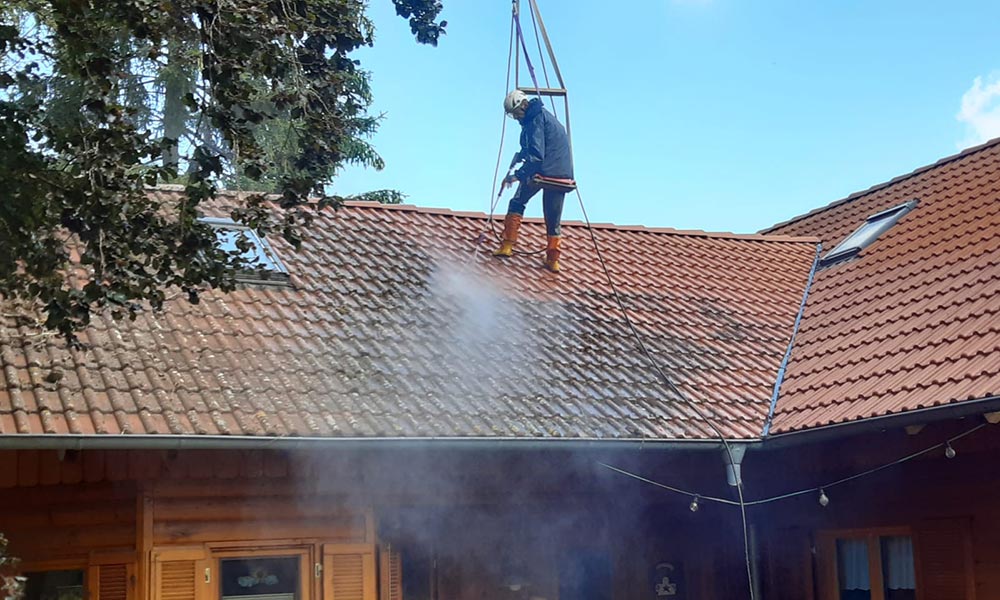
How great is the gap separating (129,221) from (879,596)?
668cm

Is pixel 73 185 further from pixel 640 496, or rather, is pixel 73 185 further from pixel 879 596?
pixel 879 596

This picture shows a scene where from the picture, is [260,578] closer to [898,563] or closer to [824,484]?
[824,484]

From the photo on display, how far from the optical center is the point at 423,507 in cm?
948

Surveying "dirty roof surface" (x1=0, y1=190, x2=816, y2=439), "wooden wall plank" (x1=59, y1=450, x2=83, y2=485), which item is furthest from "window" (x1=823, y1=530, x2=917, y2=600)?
"wooden wall plank" (x1=59, y1=450, x2=83, y2=485)

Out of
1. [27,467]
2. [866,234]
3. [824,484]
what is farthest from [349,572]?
[866,234]

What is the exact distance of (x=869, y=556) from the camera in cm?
998

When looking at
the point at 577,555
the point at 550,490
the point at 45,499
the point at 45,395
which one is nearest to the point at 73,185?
the point at 45,395

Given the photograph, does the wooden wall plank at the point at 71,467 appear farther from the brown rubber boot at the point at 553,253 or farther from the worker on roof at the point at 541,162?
the brown rubber boot at the point at 553,253

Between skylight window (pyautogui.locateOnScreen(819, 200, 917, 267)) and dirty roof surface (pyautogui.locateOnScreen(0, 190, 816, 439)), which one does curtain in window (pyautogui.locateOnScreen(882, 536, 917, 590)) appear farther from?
skylight window (pyautogui.locateOnScreen(819, 200, 917, 267))

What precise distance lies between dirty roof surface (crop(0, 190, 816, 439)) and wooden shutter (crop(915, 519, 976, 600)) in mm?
1525

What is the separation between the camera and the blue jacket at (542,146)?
12.0 meters

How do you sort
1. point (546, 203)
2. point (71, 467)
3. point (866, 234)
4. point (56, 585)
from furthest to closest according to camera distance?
1. point (866, 234)
2. point (546, 203)
3. point (56, 585)
4. point (71, 467)

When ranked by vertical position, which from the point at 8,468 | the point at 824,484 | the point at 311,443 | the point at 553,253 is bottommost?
the point at 824,484

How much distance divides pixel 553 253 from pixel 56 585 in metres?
6.01
